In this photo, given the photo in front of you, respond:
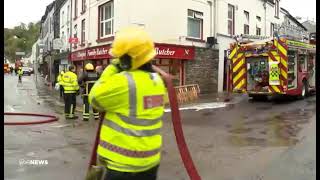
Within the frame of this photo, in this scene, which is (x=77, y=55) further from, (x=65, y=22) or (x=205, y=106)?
(x=205, y=106)

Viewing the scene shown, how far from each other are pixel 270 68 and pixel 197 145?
8.49 meters

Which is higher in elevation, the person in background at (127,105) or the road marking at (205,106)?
the person in background at (127,105)

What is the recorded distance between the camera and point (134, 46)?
2793 millimetres

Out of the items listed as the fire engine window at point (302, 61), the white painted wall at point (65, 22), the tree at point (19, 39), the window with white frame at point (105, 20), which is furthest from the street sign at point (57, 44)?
the fire engine window at point (302, 61)

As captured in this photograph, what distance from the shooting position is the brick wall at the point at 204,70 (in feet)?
53.5

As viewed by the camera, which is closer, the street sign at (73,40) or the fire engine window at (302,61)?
the street sign at (73,40)

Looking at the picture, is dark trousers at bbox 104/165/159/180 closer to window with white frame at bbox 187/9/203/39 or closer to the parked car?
the parked car

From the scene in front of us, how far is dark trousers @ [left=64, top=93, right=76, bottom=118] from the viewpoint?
1066 cm

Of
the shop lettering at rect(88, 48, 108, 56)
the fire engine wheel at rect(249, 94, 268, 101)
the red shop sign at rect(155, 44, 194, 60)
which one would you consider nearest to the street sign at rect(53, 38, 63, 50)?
the shop lettering at rect(88, 48, 108, 56)

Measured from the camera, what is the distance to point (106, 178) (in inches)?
114

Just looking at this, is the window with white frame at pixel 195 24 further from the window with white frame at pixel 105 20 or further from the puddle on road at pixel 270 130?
the window with white frame at pixel 105 20

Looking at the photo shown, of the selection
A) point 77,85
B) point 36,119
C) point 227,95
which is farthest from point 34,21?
point 227,95

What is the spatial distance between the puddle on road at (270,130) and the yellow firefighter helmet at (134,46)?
5652 mm

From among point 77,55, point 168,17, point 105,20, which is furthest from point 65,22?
point 168,17
